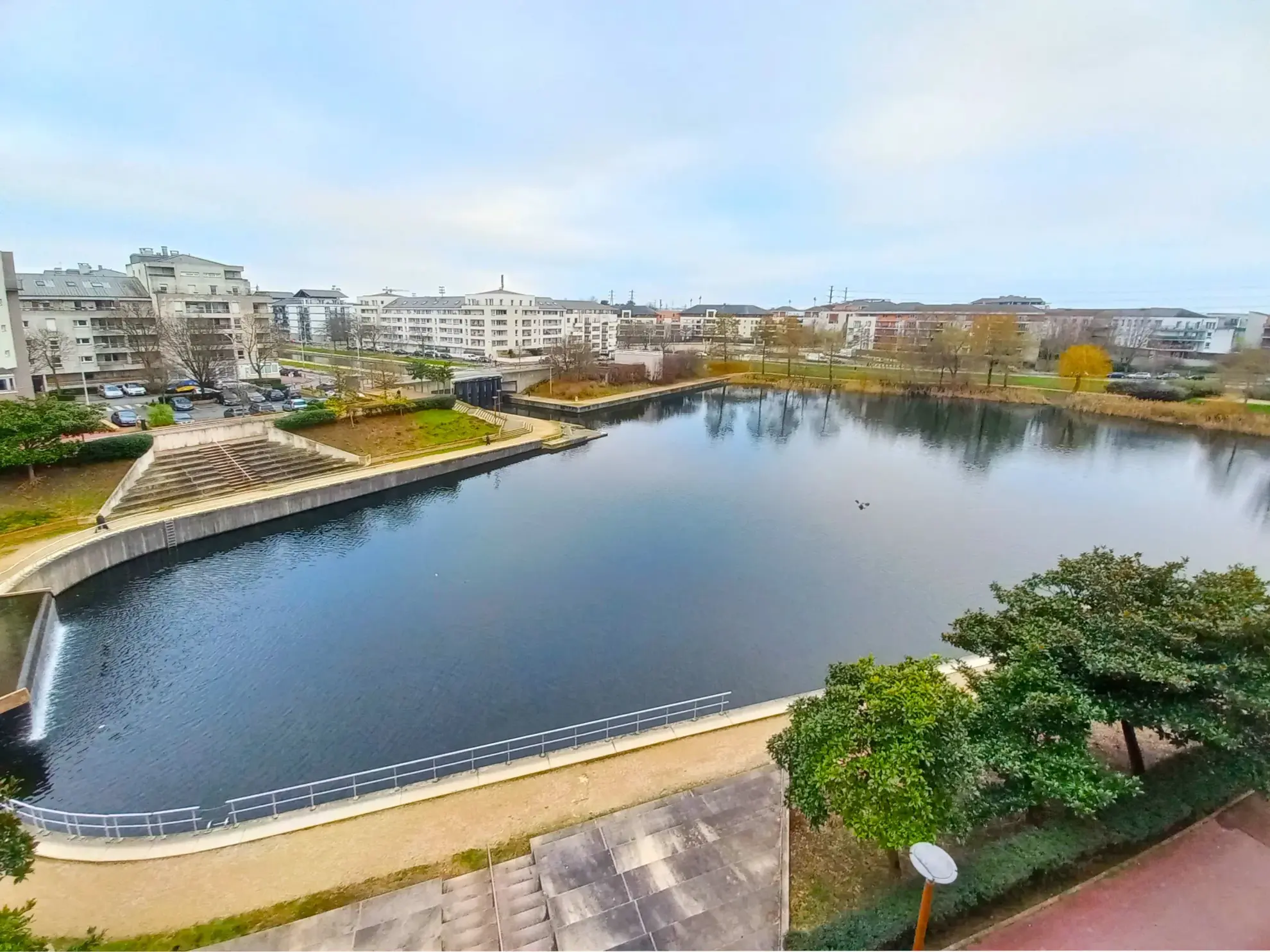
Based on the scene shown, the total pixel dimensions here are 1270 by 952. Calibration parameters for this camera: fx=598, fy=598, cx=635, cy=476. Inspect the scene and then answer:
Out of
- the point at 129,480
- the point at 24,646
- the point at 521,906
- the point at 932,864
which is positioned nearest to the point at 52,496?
the point at 129,480

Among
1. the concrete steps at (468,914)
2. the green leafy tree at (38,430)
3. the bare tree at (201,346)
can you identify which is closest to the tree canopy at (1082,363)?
the concrete steps at (468,914)

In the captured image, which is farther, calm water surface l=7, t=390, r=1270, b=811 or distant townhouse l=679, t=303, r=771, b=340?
distant townhouse l=679, t=303, r=771, b=340

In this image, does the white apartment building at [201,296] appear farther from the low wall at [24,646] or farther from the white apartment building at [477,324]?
the low wall at [24,646]

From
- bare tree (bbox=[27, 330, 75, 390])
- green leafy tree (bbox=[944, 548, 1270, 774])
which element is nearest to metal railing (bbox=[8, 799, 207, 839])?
green leafy tree (bbox=[944, 548, 1270, 774])

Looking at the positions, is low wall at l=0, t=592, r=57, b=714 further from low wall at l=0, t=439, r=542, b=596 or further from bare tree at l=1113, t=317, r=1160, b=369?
bare tree at l=1113, t=317, r=1160, b=369

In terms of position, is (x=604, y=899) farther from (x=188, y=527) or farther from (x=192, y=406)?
(x=192, y=406)
